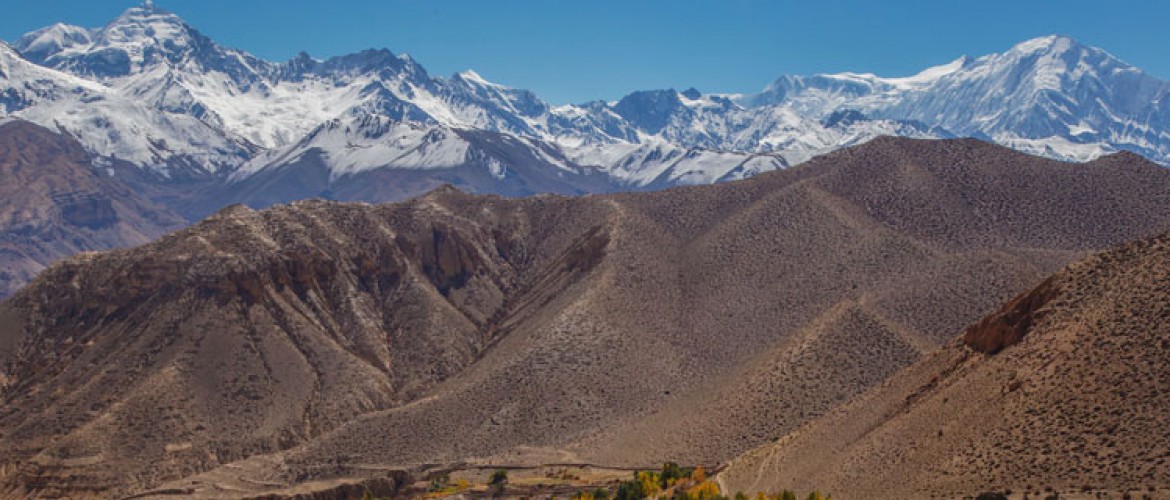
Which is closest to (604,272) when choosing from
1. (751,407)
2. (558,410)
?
(558,410)

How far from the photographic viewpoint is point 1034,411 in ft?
179

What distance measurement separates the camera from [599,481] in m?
87.2

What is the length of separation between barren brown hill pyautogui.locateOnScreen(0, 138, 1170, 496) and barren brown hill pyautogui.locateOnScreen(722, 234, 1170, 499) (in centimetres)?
1946

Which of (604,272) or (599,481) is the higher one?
(604,272)

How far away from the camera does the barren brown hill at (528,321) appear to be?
4003 inches

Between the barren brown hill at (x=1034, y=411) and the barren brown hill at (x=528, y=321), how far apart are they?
1946cm

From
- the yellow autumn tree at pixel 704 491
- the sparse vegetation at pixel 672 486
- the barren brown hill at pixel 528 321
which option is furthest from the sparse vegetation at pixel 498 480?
the yellow autumn tree at pixel 704 491

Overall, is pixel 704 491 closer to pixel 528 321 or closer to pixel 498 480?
pixel 498 480

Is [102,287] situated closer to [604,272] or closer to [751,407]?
[604,272]

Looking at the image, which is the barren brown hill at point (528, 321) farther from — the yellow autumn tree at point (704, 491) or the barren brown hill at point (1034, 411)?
the barren brown hill at point (1034, 411)

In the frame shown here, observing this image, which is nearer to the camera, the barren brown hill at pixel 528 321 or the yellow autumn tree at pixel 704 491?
the yellow autumn tree at pixel 704 491

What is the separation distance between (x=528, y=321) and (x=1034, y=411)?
79.5 metres

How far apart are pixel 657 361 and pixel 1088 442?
210 ft

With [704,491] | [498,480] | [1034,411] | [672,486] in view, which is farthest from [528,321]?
[1034,411]
